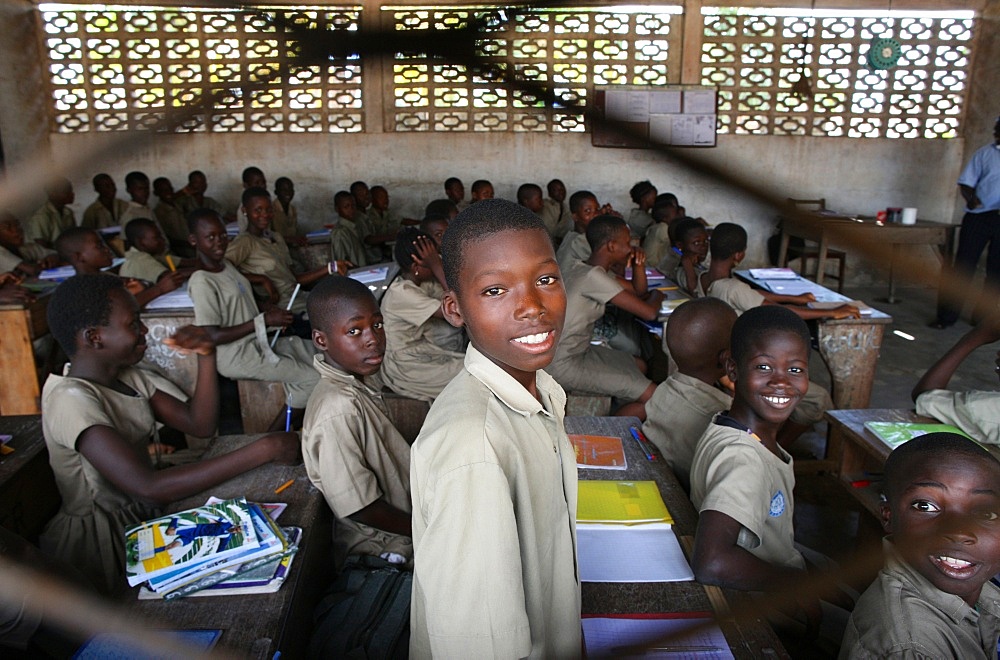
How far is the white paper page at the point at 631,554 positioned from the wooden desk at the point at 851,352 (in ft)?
6.68

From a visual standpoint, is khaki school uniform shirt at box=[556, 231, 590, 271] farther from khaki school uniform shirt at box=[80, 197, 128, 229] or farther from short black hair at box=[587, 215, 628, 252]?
khaki school uniform shirt at box=[80, 197, 128, 229]

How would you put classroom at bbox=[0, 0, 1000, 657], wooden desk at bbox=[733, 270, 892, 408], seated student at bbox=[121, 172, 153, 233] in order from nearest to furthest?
classroom at bbox=[0, 0, 1000, 657], wooden desk at bbox=[733, 270, 892, 408], seated student at bbox=[121, 172, 153, 233]

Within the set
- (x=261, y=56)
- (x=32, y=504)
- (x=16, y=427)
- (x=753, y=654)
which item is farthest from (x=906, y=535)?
(x=16, y=427)

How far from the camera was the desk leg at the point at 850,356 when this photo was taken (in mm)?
2932

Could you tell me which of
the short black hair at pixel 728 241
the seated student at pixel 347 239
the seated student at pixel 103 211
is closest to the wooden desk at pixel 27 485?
the short black hair at pixel 728 241

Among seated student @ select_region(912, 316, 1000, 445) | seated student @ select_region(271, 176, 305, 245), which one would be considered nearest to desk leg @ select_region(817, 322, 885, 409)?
seated student @ select_region(912, 316, 1000, 445)

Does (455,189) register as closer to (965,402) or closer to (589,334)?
(589,334)

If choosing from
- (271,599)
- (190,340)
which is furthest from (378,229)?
(271,599)

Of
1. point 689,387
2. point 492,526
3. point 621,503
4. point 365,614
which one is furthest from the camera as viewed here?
point 689,387

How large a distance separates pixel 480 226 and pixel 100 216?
213 inches

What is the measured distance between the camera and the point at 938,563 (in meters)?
1.02

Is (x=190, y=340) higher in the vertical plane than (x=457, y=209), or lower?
lower

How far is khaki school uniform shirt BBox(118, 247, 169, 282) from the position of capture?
346cm

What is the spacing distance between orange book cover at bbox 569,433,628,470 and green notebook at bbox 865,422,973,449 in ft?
2.25
